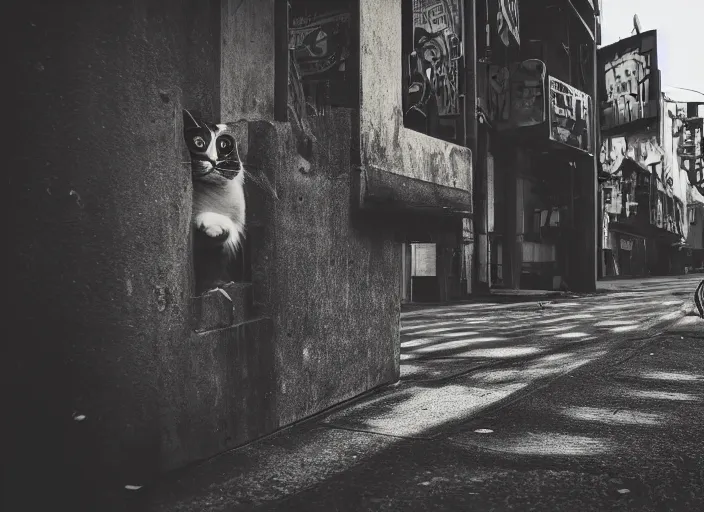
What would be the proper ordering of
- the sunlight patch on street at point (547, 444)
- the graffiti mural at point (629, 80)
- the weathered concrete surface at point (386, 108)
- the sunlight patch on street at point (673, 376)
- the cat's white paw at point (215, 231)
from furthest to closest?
the graffiti mural at point (629, 80), the sunlight patch on street at point (673, 376), the weathered concrete surface at point (386, 108), the sunlight patch on street at point (547, 444), the cat's white paw at point (215, 231)

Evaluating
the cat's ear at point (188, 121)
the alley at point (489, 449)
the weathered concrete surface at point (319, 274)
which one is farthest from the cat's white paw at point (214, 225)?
the alley at point (489, 449)

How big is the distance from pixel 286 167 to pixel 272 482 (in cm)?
138

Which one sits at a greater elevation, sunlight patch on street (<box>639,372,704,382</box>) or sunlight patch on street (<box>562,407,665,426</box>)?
sunlight patch on street (<box>639,372,704,382</box>)

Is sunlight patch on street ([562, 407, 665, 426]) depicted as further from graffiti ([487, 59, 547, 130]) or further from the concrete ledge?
graffiti ([487, 59, 547, 130])

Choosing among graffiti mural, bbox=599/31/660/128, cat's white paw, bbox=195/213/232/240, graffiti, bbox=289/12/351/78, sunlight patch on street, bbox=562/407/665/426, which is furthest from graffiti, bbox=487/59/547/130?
cat's white paw, bbox=195/213/232/240

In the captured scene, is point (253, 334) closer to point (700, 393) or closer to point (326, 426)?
point (326, 426)

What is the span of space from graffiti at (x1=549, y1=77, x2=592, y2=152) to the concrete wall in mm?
18432

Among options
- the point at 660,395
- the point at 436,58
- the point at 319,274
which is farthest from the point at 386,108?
the point at 436,58

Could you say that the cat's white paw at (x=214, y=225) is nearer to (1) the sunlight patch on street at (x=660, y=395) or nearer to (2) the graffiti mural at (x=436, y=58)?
(1) the sunlight patch on street at (x=660, y=395)

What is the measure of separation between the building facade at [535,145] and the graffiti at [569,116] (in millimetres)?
31

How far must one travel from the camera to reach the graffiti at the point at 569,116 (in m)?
20.0

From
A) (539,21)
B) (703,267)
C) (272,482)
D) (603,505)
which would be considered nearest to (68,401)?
(272,482)

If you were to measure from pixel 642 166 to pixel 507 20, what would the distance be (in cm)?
2285

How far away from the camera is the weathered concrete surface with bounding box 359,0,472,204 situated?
365 centimetres
